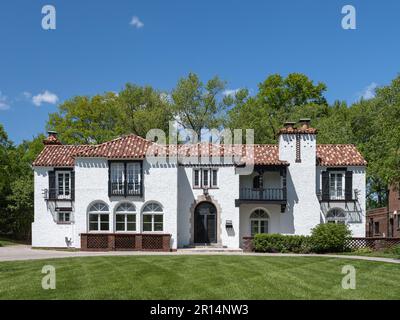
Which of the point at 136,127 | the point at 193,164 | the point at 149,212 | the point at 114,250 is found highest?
the point at 136,127

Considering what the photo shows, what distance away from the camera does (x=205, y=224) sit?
3259 centimetres

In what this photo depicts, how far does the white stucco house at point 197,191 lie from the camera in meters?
31.6

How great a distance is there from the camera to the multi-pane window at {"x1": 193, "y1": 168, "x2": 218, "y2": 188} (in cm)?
3266

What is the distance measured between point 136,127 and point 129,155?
18.4 meters

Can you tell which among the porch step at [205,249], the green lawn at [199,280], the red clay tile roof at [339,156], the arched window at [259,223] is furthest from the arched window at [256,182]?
Answer: the green lawn at [199,280]

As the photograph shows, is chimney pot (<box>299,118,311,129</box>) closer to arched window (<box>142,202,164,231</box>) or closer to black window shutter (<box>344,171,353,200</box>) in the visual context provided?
black window shutter (<box>344,171,353,200</box>)

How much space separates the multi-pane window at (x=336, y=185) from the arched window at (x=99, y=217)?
46.0 ft

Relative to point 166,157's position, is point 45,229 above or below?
below

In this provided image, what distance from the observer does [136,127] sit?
1955 inches

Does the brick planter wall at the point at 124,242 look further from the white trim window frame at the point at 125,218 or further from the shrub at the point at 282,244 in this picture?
the shrub at the point at 282,244

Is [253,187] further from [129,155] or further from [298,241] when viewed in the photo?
[129,155]

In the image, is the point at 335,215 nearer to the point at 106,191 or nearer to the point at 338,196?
the point at 338,196

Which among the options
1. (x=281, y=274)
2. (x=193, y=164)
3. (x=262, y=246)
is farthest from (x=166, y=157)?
(x=281, y=274)

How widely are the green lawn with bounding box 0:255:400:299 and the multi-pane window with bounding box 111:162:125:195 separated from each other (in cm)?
1124
